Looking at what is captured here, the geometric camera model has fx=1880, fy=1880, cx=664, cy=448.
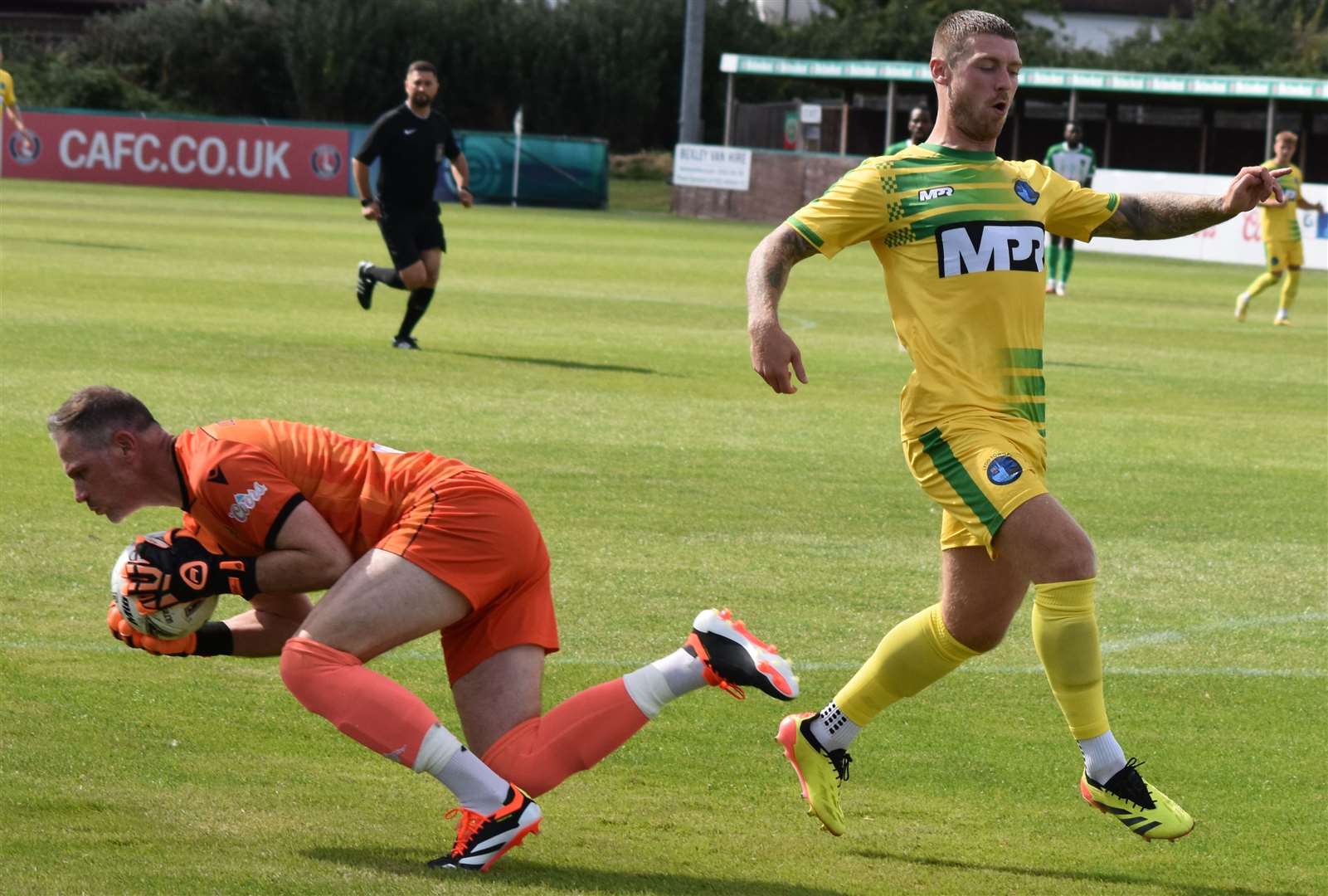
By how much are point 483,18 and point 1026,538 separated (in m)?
63.3

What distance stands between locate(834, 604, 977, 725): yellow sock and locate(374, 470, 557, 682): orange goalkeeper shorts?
0.91 metres

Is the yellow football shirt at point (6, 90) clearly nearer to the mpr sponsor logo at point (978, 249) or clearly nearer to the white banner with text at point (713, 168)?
the white banner with text at point (713, 168)

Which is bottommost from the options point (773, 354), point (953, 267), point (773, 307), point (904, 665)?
point (904, 665)

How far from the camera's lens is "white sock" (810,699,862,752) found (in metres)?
5.31

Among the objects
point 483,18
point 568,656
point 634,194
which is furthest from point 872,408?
point 483,18

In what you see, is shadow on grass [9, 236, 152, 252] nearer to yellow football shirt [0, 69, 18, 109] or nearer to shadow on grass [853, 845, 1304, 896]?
yellow football shirt [0, 69, 18, 109]

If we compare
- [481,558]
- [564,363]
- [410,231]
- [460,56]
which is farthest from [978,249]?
[460,56]

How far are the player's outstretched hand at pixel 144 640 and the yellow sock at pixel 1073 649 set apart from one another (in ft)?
7.51

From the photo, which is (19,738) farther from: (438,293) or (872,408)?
(438,293)

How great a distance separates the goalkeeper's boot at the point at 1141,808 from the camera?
193 inches

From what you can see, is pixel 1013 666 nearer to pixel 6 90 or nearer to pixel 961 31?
pixel 961 31

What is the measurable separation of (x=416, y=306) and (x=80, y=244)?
442 inches

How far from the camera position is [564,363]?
1552 centimetres

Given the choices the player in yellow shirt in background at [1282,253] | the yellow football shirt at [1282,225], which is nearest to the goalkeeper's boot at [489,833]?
the player in yellow shirt in background at [1282,253]
